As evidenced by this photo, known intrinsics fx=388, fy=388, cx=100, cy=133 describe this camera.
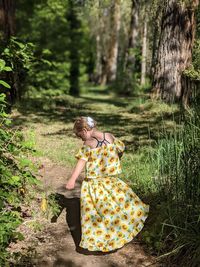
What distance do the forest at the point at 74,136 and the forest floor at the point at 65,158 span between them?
17 millimetres

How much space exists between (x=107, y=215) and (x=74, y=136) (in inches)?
192

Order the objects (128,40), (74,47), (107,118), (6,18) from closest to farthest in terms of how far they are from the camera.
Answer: (6,18) → (107,118) → (128,40) → (74,47)

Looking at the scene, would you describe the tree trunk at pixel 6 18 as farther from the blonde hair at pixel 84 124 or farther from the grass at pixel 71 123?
the blonde hair at pixel 84 124

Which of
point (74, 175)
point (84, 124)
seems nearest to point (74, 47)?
point (84, 124)

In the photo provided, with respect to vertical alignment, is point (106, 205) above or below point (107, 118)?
above

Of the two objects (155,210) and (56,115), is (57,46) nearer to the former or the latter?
(56,115)

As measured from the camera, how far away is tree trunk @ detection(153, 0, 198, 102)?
10.8m

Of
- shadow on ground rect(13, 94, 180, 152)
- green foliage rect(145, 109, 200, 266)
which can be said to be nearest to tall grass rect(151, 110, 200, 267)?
green foliage rect(145, 109, 200, 266)

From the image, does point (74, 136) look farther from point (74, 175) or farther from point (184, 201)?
point (184, 201)

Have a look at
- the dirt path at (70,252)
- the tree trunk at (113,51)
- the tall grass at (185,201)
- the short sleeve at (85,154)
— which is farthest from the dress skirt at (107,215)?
the tree trunk at (113,51)

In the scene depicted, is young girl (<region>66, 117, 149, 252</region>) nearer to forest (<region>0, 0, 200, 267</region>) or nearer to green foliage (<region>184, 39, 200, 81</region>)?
forest (<region>0, 0, 200, 267</region>)

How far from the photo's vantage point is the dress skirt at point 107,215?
3.94 metres

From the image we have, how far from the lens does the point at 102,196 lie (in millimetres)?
4027

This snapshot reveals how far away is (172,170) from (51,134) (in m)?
5.04
